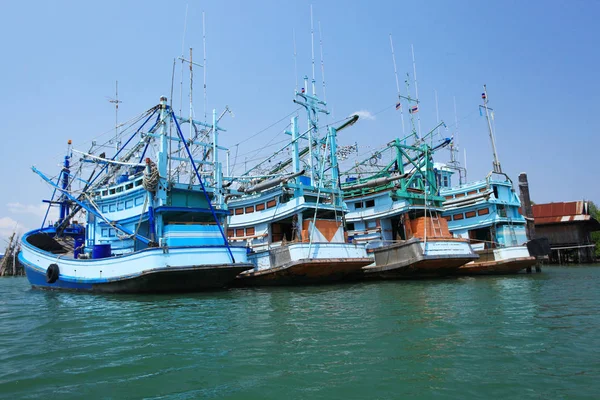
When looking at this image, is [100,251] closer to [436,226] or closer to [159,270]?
[159,270]

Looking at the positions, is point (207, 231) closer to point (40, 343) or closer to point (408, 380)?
point (40, 343)

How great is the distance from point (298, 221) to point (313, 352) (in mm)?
17100

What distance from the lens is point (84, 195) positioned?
23188mm

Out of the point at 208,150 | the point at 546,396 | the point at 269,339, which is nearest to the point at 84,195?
the point at 208,150

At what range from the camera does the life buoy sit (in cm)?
1989

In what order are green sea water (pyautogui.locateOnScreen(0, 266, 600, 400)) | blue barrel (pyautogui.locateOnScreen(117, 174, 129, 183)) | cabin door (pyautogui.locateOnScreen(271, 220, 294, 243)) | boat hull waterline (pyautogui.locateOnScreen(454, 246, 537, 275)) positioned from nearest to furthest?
1. green sea water (pyautogui.locateOnScreen(0, 266, 600, 400))
2. blue barrel (pyautogui.locateOnScreen(117, 174, 129, 183))
3. boat hull waterline (pyautogui.locateOnScreen(454, 246, 537, 275))
4. cabin door (pyautogui.locateOnScreen(271, 220, 294, 243))

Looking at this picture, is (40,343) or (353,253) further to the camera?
(353,253)

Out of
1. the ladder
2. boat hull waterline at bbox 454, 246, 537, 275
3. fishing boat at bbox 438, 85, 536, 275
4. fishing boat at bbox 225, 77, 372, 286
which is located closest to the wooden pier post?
fishing boat at bbox 438, 85, 536, 275

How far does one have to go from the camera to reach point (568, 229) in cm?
4731

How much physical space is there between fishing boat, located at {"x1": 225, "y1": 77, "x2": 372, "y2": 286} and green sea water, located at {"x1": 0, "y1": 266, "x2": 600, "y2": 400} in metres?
8.67

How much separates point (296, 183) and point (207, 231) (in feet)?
24.4

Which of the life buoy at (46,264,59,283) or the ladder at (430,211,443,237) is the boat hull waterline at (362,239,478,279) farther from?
the life buoy at (46,264,59,283)

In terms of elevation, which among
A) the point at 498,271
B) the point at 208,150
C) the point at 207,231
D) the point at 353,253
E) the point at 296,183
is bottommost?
the point at 498,271

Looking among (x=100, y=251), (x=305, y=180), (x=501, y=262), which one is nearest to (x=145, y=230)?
(x=100, y=251)
